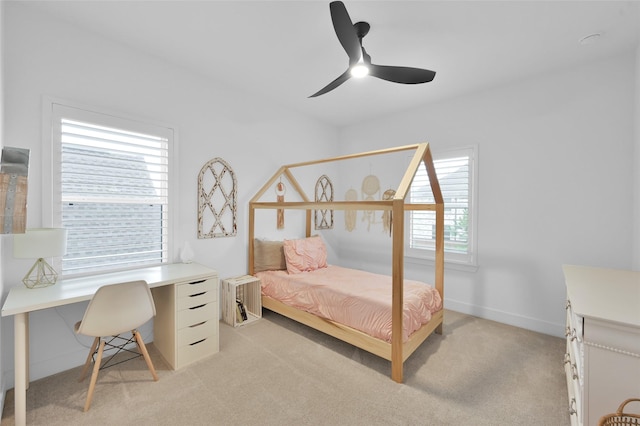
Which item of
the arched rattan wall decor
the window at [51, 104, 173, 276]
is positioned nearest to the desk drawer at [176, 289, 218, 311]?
the window at [51, 104, 173, 276]

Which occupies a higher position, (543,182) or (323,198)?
(543,182)

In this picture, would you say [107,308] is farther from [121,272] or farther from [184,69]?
[184,69]

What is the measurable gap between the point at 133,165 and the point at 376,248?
3.24 meters

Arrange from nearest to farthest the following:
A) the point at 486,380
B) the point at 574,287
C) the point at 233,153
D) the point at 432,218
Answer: the point at 574,287 < the point at 486,380 < the point at 233,153 < the point at 432,218

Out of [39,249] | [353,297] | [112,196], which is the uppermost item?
[112,196]

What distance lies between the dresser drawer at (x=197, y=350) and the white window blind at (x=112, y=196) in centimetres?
90

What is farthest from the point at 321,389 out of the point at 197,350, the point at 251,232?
the point at 251,232

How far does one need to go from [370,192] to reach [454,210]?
1.21 m

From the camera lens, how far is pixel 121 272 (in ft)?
7.95

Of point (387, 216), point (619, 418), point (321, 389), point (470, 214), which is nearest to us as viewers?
point (619, 418)

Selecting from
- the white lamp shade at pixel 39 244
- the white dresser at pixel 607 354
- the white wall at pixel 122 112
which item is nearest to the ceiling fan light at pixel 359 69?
the white wall at pixel 122 112

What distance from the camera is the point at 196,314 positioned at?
233 centimetres

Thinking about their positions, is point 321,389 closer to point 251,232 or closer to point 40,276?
point 251,232

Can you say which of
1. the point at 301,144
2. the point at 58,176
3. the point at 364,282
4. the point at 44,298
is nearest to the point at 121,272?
the point at 44,298
